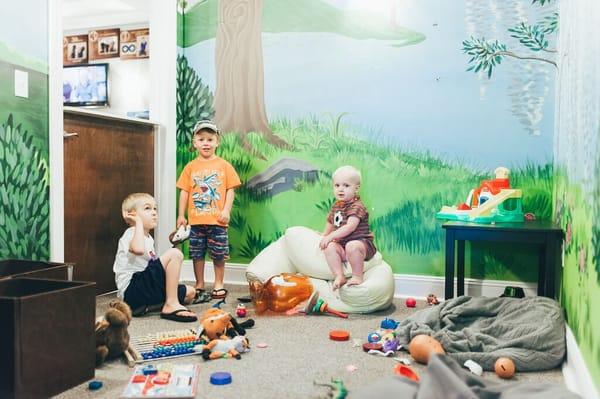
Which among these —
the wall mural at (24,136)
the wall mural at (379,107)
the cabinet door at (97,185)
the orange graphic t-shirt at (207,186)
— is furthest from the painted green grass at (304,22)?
the wall mural at (24,136)

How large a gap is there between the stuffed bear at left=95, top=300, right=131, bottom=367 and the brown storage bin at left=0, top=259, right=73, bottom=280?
12.7 inches

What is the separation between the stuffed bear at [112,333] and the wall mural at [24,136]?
2.30 feet

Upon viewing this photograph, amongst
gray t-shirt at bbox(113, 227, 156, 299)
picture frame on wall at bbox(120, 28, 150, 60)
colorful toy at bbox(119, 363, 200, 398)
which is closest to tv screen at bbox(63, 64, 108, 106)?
picture frame on wall at bbox(120, 28, 150, 60)

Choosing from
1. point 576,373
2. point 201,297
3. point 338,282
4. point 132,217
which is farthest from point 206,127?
point 576,373

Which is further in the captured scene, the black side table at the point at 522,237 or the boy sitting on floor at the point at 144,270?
the boy sitting on floor at the point at 144,270

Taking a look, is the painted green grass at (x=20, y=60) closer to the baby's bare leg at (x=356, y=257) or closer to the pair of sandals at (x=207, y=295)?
the pair of sandals at (x=207, y=295)

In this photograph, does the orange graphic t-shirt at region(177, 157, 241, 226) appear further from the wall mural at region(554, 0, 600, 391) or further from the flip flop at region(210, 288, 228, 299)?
the wall mural at region(554, 0, 600, 391)

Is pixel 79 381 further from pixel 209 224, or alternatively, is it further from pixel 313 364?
pixel 209 224

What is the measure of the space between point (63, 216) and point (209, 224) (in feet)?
2.80

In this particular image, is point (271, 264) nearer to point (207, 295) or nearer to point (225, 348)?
point (207, 295)

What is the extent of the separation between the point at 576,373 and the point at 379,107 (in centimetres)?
→ 192

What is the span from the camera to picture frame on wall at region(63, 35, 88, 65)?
18.2 ft

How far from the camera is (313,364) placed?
2070 mm

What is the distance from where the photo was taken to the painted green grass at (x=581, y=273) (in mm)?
1700
